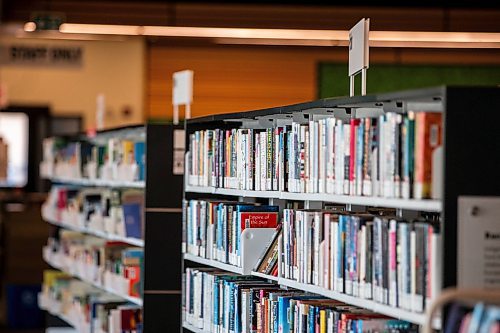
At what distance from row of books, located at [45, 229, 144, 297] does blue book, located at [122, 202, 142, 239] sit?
141 mm

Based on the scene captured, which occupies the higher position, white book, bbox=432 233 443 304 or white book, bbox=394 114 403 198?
white book, bbox=394 114 403 198

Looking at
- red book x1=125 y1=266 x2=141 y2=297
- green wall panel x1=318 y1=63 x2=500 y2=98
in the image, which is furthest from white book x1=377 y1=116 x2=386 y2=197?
green wall panel x1=318 y1=63 x2=500 y2=98

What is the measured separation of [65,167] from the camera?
35.3 ft

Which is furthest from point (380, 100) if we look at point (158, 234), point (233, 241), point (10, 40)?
point (10, 40)

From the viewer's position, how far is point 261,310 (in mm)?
5852

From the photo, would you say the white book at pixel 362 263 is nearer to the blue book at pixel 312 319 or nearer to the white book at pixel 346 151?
the white book at pixel 346 151

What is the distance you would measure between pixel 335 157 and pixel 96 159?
15.7ft

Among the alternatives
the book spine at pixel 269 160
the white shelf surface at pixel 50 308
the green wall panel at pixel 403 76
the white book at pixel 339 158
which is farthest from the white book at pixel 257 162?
the green wall panel at pixel 403 76

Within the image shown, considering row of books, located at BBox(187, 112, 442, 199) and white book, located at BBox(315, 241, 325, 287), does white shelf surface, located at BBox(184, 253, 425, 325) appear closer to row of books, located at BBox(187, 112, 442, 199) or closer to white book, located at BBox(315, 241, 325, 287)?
Answer: white book, located at BBox(315, 241, 325, 287)

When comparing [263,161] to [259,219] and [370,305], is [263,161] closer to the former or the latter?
[259,219]

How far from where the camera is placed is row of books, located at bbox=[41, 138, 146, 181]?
8.08 metres

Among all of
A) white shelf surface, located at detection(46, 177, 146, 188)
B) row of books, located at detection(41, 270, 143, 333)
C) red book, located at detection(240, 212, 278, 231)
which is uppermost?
white shelf surface, located at detection(46, 177, 146, 188)

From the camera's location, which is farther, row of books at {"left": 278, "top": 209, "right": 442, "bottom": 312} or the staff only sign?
the staff only sign

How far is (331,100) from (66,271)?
20.4 feet
